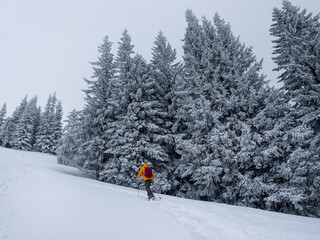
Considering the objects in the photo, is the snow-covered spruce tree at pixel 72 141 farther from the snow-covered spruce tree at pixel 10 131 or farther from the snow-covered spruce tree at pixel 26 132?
the snow-covered spruce tree at pixel 10 131

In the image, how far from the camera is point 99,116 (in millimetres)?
17922

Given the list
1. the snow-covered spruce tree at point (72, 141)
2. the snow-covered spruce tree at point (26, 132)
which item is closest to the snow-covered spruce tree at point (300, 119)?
the snow-covered spruce tree at point (72, 141)

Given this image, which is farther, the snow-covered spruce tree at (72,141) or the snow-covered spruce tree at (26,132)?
the snow-covered spruce tree at (26,132)

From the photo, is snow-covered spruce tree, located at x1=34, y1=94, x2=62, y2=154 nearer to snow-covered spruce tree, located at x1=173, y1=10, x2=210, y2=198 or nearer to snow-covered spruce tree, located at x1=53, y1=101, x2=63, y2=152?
snow-covered spruce tree, located at x1=53, y1=101, x2=63, y2=152

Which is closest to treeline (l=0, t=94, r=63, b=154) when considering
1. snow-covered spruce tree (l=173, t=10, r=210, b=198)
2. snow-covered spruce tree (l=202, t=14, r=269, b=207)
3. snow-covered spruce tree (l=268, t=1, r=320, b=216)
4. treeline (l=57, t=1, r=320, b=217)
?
treeline (l=57, t=1, r=320, b=217)

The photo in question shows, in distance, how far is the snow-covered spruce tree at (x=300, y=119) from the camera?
991 cm

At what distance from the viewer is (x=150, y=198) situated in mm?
8773

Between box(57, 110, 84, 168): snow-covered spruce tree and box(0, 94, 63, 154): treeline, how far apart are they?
26.6 m

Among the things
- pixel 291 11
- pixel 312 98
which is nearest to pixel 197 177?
pixel 312 98

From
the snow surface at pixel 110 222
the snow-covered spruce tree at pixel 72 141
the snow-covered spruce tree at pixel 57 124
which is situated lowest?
the snow surface at pixel 110 222

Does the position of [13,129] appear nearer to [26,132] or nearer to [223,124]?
[26,132]

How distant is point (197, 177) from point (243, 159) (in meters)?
3.38

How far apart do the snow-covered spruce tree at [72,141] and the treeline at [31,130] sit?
87.3 feet

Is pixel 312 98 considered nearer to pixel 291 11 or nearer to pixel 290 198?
pixel 290 198
